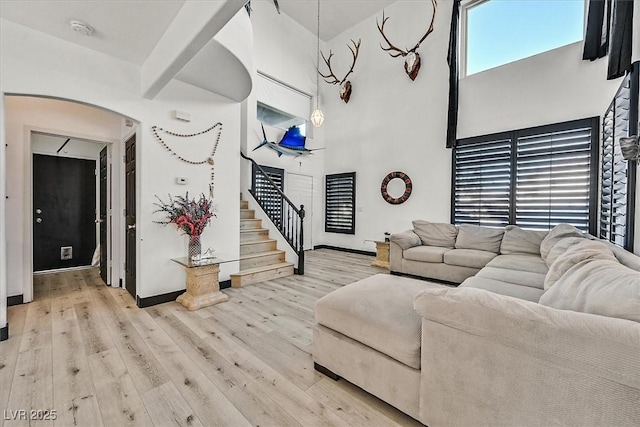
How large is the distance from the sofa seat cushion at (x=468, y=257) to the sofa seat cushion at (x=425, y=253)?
12 centimetres

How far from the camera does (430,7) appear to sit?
5.54 metres

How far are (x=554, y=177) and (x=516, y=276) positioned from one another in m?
2.67

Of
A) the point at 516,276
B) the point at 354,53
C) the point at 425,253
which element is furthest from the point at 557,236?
the point at 354,53

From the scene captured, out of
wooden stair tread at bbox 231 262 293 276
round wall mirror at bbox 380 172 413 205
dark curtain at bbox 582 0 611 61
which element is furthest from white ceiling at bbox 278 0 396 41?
wooden stair tread at bbox 231 262 293 276

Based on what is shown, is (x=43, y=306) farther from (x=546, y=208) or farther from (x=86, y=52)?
(x=546, y=208)

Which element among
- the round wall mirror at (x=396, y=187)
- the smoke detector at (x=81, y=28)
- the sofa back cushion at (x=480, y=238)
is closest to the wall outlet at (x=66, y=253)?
the smoke detector at (x=81, y=28)

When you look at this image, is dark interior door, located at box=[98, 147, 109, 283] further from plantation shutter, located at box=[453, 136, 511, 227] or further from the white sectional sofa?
plantation shutter, located at box=[453, 136, 511, 227]

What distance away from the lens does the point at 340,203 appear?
23.4ft

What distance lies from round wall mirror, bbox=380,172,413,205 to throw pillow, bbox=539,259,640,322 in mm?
4356

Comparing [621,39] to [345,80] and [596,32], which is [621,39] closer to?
[596,32]

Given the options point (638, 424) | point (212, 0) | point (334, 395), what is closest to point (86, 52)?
point (212, 0)

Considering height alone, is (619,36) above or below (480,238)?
above

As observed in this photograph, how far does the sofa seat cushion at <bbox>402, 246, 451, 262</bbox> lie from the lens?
4180 mm

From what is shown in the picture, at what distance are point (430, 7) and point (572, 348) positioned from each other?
672 centimetres
